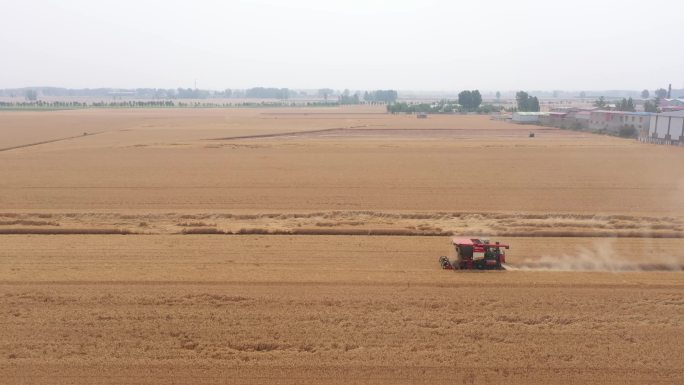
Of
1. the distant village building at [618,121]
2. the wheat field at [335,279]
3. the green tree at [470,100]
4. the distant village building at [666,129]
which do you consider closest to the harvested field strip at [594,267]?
the wheat field at [335,279]

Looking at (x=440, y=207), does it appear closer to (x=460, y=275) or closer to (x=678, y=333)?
(x=460, y=275)

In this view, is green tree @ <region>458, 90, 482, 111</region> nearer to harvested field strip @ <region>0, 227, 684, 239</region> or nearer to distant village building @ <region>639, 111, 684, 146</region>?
distant village building @ <region>639, 111, 684, 146</region>

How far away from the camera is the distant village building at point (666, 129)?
45.0 metres

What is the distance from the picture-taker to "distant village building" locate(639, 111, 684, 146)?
45000mm

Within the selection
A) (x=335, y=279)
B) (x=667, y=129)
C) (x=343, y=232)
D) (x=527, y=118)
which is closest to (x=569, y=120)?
(x=527, y=118)

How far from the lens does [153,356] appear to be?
927 centimetres

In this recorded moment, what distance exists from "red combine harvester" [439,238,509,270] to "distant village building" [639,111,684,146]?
37973 mm

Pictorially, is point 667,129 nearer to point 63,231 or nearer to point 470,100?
point 63,231

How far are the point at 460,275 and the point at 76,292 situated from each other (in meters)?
8.14

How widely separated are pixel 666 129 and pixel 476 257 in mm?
40583

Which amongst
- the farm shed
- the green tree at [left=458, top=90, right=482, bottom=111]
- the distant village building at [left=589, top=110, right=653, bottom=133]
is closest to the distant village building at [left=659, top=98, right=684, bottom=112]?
the distant village building at [left=589, top=110, right=653, bottom=133]

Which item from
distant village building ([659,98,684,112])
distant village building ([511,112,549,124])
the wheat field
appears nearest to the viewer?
the wheat field

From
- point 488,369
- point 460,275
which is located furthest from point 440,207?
point 488,369

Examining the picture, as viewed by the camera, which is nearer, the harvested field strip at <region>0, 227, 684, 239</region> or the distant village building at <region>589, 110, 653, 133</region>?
the harvested field strip at <region>0, 227, 684, 239</region>
